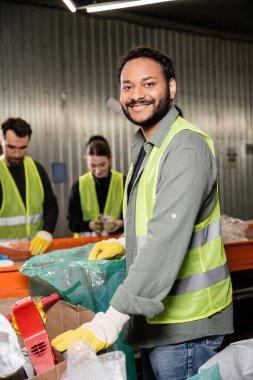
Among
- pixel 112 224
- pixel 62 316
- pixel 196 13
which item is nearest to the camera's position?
pixel 62 316

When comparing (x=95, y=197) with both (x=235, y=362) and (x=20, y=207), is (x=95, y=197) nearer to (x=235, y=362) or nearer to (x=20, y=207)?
(x=20, y=207)

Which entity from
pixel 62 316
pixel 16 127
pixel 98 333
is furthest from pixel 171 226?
pixel 16 127

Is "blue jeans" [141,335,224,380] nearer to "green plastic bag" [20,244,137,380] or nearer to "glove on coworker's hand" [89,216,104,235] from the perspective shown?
"green plastic bag" [20,244,137,380]

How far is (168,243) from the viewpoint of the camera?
1336 mm

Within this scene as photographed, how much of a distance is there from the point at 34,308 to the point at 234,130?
20.3ft

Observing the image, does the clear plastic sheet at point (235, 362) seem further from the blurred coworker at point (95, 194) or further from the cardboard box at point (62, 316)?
the blurred coworker at point (95, 194)

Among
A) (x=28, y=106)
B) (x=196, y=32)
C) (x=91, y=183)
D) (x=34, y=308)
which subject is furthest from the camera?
(x=196, y=32)

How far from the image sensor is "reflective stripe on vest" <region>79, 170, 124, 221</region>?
416 centimetres

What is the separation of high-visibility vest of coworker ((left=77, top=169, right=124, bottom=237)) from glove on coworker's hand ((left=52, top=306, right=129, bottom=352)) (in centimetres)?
280

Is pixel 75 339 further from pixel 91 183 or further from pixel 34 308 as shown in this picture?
pixel 91 183

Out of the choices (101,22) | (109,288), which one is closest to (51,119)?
(101,22)

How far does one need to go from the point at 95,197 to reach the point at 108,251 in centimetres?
223

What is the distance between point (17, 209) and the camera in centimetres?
359

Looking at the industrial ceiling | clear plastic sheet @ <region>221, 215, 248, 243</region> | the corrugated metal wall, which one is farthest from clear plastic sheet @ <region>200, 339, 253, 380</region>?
the industrial ceiling
